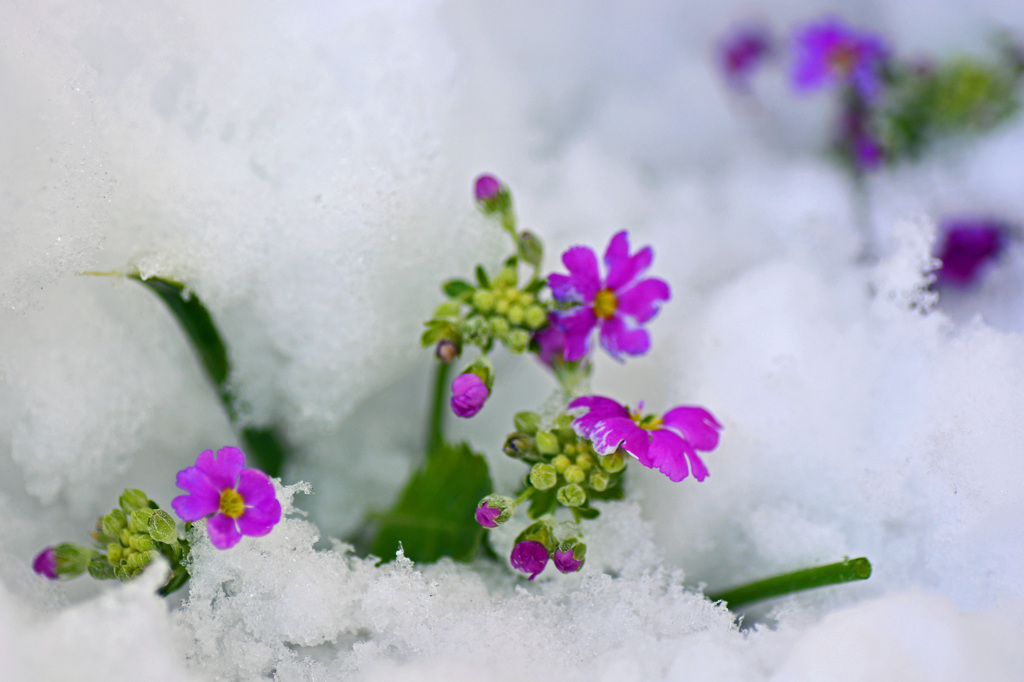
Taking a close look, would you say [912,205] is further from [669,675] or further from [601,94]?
[669,675]

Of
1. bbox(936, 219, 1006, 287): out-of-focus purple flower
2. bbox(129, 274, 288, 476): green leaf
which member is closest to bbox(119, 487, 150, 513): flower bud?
bbox(129, 274, 288, 476): green leaf

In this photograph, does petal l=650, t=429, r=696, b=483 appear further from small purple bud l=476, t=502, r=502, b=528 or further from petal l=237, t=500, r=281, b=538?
petal l=237, t=500, r=281, b=538

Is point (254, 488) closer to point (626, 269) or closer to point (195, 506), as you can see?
point (195, 506)

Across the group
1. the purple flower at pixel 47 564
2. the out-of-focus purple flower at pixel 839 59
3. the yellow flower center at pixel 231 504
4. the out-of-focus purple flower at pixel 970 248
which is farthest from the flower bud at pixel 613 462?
the out-of-focus purple flower at pixel 839 59

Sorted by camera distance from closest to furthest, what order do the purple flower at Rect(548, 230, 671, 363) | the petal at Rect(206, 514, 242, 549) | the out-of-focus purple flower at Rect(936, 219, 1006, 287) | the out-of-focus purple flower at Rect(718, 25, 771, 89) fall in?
1. the petal at Rect(206, 514, 242, 549)
2. the purple flower at Rect(548, 230, 671, 363)
3. the out-of-focus purple flower at Rect(936, 219, 1006, 287)
4. the out-of-focus purple flower at Rect(718, 25, 771, 89)

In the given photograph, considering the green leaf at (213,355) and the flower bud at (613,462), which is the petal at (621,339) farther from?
the green leaf at (213,355)

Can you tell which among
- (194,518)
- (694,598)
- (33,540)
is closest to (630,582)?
(694,598)

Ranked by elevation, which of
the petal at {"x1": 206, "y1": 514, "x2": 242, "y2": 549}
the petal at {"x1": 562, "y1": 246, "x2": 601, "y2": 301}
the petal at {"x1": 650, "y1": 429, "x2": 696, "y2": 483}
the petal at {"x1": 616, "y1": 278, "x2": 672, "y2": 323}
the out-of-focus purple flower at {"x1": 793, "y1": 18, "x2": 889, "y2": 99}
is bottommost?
the petal at {"x1": 206, "y1": 514, "x2": 242, "y2": 549}

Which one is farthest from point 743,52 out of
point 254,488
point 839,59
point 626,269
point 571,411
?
point 254,488
